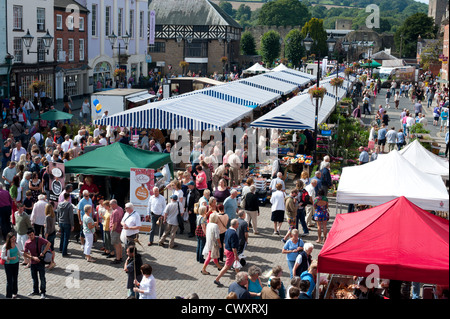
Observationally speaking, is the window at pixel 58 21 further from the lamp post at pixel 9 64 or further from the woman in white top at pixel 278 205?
the woman in white top at pixel 278 205

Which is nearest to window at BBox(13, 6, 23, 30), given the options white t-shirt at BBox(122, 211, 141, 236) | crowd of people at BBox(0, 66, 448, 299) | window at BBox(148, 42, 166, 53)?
crowd of people at BBox(0, 66, 448, 299)

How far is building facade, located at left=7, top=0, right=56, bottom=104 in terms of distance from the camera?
106ft

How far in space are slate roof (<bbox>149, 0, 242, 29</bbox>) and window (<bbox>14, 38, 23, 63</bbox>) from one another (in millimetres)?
37693

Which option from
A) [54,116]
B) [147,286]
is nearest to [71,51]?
[54,116]

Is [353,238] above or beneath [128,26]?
beneath

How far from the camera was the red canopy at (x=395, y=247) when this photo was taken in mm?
7504

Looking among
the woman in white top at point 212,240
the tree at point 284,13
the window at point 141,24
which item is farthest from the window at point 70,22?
the tree at point 284,13

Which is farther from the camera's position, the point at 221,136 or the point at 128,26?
the point at 128,26

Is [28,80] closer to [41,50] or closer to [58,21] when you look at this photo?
[41,50]

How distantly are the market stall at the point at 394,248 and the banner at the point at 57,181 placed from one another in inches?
258

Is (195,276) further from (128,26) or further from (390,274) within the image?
(128,26)
